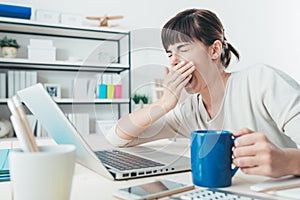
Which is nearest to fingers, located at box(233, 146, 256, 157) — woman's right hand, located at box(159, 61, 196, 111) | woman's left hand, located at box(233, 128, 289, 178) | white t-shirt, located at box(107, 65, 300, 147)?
woman's left hand, located at box(233, 128, 289, 178)

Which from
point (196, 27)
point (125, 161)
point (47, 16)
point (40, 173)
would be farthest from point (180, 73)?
point (47, 16)

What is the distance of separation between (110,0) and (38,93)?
238 cm

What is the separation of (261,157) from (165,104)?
0.53 m

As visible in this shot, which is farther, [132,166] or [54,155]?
[132,166]

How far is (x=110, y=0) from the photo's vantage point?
2.83 metres

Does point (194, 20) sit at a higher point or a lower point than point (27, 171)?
higher

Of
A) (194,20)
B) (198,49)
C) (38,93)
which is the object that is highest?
(194,20)

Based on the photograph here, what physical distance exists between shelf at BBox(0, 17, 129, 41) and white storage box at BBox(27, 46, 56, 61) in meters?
0.16

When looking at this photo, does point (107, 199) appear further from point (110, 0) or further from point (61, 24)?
point (110, 0)

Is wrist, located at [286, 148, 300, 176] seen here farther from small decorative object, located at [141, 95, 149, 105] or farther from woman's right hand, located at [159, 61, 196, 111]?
small decorative object, located at [141, 95, 149, 105]

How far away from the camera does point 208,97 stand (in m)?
1.21

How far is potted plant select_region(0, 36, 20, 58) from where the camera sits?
233cm

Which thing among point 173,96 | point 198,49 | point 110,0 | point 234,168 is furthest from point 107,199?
point 110,0

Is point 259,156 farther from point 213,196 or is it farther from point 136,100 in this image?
point 136,100
